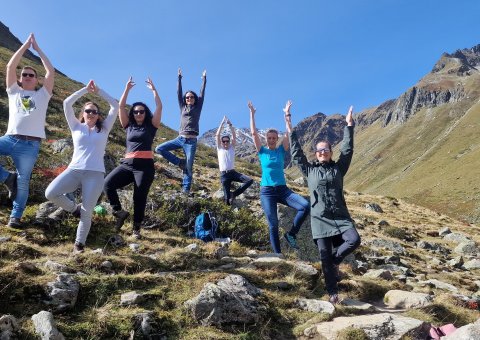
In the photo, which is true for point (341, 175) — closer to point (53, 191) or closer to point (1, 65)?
point (53, 191)

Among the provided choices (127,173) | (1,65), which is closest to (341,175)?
(127,173)

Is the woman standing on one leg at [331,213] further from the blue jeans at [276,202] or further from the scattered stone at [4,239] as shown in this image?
the scattered stone at [4,239]

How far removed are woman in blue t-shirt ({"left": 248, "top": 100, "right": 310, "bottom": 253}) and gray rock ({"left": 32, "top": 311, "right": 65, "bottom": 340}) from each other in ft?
17.7

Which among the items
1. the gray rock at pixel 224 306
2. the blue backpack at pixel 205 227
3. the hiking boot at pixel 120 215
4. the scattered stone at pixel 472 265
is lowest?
the scattered stone at pixel 472 265

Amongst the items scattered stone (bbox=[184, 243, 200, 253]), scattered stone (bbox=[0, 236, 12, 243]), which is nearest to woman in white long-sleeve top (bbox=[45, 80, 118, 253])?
scattered stone (bbox=[0, 236, 12, 243])

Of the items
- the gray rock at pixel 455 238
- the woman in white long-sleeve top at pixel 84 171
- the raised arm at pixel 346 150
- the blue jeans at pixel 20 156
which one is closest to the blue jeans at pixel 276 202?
the raised arm at pixel 346 150

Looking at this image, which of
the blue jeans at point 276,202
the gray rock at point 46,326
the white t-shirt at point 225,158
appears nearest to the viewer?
the gray rock at point 46,326

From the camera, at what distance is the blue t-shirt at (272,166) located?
9.49 m

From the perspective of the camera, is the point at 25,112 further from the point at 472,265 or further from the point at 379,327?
the point at 472,265

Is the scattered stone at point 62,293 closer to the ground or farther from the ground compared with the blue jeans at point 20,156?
closer to the ground

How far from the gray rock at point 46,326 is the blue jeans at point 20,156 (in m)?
3.44

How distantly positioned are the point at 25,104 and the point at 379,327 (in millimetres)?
7178

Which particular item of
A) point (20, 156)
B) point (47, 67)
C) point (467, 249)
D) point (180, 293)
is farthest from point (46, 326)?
point (467, 249)

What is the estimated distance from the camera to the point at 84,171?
723cm
